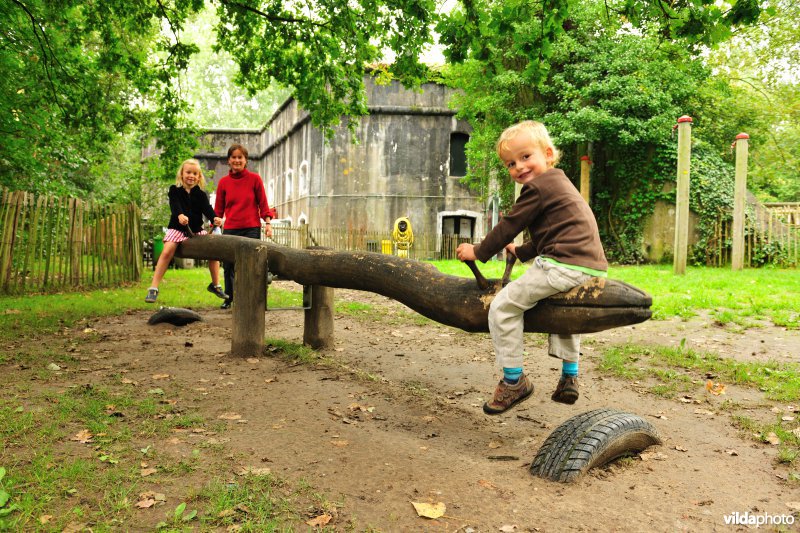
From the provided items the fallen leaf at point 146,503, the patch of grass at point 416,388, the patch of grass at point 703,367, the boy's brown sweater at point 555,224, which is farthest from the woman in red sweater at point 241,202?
the fallen leaf at point 146,503

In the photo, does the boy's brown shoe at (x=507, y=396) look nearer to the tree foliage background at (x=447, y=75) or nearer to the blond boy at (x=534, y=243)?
the blond boy at (x=534, y=243)

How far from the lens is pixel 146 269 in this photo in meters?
15.9

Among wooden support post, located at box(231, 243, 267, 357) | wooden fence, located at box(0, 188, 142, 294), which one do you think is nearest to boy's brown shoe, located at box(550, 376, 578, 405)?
wooden support post, located at box(231, 243, 267, 357)

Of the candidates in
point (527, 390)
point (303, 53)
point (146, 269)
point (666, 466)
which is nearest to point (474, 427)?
point (527, 390)

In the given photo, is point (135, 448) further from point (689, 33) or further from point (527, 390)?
point (689, 33)

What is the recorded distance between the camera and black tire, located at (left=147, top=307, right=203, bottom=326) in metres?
6.68

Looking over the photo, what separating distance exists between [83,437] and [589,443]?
2.76 m

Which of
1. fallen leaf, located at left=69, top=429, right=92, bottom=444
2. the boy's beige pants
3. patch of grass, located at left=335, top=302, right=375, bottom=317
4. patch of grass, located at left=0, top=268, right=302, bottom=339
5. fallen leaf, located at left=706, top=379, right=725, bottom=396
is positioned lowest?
fallen leaf, located at left=69, top=429, right=92, bottom=444

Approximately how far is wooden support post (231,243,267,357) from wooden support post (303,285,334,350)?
54 cm

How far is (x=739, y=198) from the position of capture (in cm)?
1288

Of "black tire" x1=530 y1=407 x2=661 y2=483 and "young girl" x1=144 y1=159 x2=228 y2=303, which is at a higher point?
"young girl" x1=144 y1=159 x2=228 y2=303

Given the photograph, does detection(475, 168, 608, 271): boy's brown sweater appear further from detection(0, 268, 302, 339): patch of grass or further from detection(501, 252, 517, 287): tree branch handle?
detection(0, 268, 302, 339): patch of grass

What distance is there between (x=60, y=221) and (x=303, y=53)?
5.17 metres

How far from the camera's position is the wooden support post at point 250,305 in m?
5.14
